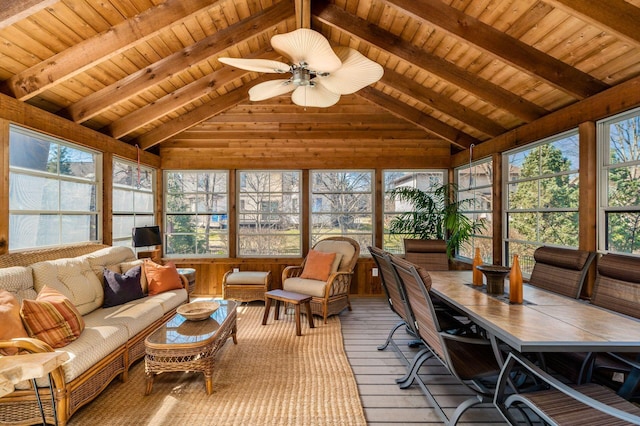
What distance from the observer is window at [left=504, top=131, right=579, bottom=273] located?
3.26 m

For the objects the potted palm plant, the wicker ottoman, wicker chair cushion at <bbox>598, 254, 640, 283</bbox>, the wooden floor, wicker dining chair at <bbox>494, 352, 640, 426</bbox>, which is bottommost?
the wooden floor

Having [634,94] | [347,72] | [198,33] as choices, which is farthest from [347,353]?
[198,33]

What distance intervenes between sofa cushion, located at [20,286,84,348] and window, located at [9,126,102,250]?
3.80 feet

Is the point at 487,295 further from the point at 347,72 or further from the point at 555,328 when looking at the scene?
the point at 347,72

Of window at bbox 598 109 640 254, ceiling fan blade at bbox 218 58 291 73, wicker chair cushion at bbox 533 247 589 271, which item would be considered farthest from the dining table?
ceiling fan blade at bbox 218 58 291 73

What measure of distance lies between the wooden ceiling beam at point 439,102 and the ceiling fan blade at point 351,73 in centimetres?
183

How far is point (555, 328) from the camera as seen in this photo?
1753mm

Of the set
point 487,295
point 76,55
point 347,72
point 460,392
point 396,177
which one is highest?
point 76,55

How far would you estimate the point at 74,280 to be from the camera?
2.96 metres

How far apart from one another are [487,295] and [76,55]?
4101mm

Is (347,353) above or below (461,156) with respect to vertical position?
below

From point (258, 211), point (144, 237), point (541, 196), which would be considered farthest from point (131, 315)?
point (541, 196)

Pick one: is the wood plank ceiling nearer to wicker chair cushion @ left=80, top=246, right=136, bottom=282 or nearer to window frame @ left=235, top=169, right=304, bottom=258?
window frame @ left=235, top=169, right=304, bottom=258

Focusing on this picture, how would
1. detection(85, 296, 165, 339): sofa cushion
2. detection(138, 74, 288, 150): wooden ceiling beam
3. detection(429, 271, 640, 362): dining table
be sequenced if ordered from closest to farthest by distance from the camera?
detection(429, 271, 640, 362): dining table
detection(85, 296, 165, 339): sofa cushion
detection(138, 74, 288, 150): wooden ceiling beam
